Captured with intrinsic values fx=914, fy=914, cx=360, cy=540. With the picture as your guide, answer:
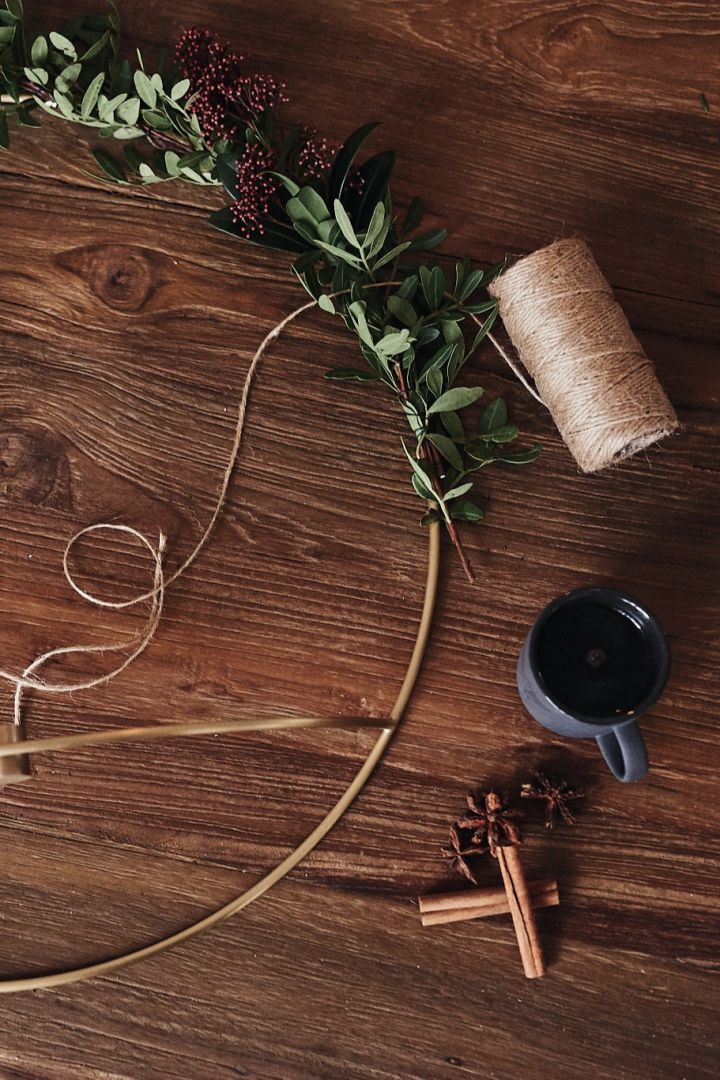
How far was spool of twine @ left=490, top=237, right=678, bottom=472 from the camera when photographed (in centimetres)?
94

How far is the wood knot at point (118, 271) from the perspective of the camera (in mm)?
1069

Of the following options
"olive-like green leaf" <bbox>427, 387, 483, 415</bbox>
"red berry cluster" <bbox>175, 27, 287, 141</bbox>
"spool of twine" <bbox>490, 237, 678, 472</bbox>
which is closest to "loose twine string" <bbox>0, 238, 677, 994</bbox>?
"spool of twine" <bbox>490, 237, 678, 472</bbox>

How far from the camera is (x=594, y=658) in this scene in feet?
3.06

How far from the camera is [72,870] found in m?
1.03

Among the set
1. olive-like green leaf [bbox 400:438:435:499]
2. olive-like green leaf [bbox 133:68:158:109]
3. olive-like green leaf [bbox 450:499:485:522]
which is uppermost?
olive-like green leaf [bbox 133:68:158:109]

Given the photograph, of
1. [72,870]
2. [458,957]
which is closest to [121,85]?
[72,870]

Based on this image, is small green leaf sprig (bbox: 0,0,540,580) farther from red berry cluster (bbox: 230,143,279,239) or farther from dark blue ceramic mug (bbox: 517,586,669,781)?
dark blue ceramic mug (bbox: 517,586,669,781)

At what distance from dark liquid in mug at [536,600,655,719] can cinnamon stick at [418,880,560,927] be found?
0.78 feet

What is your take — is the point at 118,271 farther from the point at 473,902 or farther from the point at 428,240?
the point at 473,902

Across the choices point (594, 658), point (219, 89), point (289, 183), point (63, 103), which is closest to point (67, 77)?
point (63, 103)

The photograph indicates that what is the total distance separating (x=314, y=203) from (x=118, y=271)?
271 mm

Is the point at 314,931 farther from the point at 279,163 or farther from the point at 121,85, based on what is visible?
the point at 121,85

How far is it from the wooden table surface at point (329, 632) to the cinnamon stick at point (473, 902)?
0.02 meters

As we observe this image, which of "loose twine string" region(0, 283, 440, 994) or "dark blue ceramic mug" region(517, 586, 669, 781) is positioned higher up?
"dark blue ceramic mug" region(517, 586, 669, 781)
